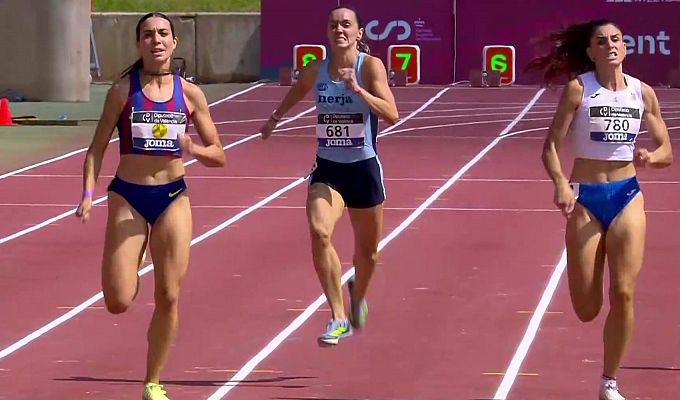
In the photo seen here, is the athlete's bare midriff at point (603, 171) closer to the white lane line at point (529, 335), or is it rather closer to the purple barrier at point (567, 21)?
the white lane line at point (529, 335)

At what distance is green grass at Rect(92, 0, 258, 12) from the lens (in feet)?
147

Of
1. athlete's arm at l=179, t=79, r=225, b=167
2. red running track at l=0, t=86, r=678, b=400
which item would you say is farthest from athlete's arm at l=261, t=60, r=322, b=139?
athlete's arm at l=179, t=79, r=225, b=167

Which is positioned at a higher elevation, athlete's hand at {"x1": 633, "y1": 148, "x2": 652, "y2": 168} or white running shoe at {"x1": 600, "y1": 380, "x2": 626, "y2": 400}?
athlete's hand at {"x1": 633, "y1": 148, "x2": 652, "y2": 168}

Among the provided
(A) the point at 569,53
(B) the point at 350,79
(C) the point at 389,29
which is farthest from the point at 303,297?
(C) the point at 389,29

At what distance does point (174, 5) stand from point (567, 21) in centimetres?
1212

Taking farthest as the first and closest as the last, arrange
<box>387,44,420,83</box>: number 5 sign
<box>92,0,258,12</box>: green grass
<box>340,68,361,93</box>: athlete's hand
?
<box>92,0,258,12</box>: green grass
<box>387,44,420,83</box>: number 5 sign
<box>340,68,361,93</box>: athlete's hand

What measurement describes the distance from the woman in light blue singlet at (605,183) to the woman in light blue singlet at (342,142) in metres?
1.55

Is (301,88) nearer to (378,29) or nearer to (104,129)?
(104,129)

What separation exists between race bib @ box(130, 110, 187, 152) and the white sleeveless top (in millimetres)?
2026

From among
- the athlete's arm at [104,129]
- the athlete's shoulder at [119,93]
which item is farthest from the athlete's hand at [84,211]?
the athlete's shoulder at [119,93]

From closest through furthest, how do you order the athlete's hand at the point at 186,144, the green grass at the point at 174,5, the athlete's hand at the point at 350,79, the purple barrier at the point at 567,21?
1. the athlete's hand at the point at 186,144
2. the athlete's hand at the point at 350,79
3. the purple barrier at the point at 567,21
4. the green grass at the point at 174,5

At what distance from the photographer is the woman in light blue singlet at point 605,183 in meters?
8.90

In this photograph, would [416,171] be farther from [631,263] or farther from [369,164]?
[631,263]

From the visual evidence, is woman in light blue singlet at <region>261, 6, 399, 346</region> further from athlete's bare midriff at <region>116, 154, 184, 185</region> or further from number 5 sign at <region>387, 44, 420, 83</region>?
number 5 sign at <region>387, 44, 420, 83</region>
